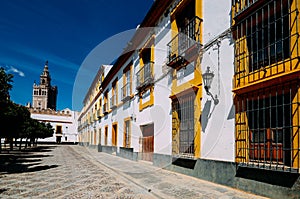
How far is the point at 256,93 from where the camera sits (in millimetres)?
4898

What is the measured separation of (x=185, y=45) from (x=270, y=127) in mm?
3932

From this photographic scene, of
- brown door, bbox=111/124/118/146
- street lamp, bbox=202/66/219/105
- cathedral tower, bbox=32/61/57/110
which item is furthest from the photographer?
cathedral tower, bbox=32/61/57/110

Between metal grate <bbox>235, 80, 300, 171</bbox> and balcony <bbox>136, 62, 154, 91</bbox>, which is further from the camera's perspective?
balcony <bbox>136, 62, 154, 91</bbox>

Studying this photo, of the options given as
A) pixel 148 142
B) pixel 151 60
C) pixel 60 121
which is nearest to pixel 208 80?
pixel 151 60

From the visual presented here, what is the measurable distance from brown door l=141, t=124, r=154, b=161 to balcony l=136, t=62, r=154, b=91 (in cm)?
174

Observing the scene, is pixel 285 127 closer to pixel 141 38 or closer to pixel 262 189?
pixel 262 189

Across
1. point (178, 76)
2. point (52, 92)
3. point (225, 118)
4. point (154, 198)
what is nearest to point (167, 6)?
point (178, 76)

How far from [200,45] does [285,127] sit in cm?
338

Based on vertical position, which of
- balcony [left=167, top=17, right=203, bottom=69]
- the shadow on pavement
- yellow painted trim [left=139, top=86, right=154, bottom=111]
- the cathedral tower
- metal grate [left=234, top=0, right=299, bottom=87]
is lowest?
the shadow on pavement

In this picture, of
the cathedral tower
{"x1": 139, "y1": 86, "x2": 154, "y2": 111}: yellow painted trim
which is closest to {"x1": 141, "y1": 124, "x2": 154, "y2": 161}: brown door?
{"x1": 139, "y1": 86, "x2": 154, "y2": 111}: yellow painted trim

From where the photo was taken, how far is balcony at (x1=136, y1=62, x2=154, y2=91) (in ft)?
34.6


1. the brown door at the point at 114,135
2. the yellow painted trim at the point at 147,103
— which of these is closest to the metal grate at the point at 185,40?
the yellow painted trim at the point at 147,103

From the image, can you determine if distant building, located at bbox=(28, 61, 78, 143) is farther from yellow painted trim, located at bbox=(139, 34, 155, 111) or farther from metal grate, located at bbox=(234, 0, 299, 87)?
metal grate, located at bbox=(234, 0, 299, 87)

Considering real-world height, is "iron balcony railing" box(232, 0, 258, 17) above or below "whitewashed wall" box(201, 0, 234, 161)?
above
